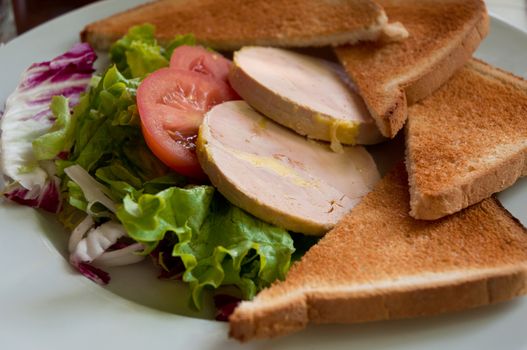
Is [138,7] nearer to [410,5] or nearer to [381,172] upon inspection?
[410,5]

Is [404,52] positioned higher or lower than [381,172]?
higher

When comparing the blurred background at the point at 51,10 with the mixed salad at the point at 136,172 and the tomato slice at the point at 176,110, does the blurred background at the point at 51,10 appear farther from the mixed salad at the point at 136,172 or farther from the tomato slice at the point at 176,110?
the tomato slice at the point at 176,110

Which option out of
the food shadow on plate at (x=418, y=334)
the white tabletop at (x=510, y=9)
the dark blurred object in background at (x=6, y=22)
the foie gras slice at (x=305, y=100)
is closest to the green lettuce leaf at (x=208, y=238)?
the food shadow on plate at (x=418, y=334)

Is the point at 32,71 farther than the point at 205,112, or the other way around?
the point at 32,71

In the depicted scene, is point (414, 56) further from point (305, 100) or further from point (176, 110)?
point (176, 110)

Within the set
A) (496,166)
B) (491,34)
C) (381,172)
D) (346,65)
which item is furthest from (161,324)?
(491,34)

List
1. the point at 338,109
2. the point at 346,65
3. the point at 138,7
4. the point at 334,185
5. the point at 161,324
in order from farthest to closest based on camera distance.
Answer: the point at 138,7 < the point at 346,65 < the point at 338,109 < the point at 334,185 < the point at 161,324

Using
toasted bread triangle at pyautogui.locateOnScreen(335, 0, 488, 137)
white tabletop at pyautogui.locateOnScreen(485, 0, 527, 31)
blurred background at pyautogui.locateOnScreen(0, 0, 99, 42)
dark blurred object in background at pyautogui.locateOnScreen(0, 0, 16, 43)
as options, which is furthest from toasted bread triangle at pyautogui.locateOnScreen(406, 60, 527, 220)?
dark blurred object in background at pyautogui.locateOnScreen(0, 0, 16, 43)
